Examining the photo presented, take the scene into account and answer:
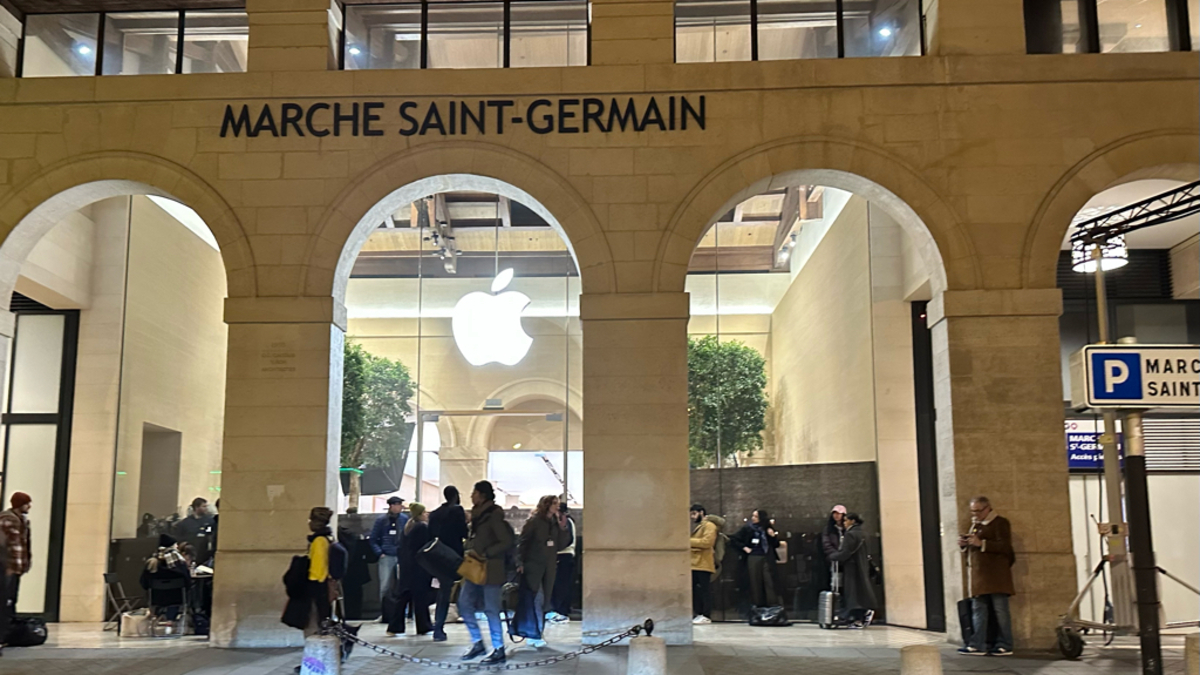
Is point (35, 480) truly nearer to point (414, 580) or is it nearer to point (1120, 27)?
point (414, 580)

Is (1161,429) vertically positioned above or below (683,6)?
below

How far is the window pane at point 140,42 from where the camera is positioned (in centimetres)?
1395

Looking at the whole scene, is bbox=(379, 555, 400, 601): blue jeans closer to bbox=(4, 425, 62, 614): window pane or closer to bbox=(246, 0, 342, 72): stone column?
bbox=(4, 425, 62, 614): window pane

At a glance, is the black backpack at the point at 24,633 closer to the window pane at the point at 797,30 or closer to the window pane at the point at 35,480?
the window pane at the point at 35,480

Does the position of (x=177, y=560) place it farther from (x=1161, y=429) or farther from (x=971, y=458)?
(x=1161, y=429)

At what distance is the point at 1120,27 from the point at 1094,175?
6.97 feet

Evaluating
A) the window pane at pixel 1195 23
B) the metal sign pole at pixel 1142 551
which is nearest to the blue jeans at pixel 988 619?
Result: the metal sign pole at pixel 1142 551

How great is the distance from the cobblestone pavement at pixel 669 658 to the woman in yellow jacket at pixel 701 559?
3.89ft

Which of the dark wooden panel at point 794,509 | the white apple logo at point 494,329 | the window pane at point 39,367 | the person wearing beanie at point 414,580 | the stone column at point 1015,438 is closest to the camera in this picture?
the stone column at point 1015,438

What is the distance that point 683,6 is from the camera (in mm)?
13742

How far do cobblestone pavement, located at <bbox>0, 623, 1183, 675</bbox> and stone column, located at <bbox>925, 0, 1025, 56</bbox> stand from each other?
23.3ft

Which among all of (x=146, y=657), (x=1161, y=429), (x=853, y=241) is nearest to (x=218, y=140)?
(x=146, y=657)

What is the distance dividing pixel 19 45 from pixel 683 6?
8651 mm

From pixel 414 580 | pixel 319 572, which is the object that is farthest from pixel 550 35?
pixel 319 572
